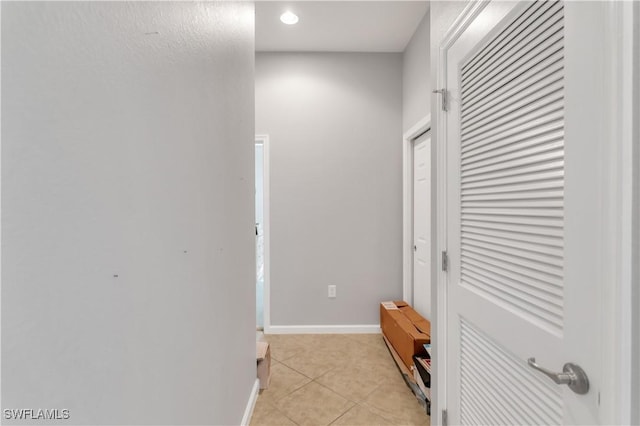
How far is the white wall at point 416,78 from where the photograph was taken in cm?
220

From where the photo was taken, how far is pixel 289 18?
227 cm

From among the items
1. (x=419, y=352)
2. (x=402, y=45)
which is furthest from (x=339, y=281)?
(x=402, y=45)

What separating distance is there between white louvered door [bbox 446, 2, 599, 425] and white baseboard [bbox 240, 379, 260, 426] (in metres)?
1.04

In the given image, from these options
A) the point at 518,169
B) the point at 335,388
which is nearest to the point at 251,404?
the point at 335,388

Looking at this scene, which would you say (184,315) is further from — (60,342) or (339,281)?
(339,281)

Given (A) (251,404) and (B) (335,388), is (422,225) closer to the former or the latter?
(B) (335,388)

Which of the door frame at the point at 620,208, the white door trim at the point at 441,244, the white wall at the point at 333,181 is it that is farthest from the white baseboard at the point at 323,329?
the door frame at the point at 620,208

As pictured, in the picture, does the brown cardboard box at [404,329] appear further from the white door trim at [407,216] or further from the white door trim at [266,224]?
the white door trim at [266,224]

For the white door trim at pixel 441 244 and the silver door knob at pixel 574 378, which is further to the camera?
the white door trim at pixel 441 244

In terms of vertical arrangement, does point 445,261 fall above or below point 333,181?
below

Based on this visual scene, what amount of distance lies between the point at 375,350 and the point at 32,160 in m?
2.56

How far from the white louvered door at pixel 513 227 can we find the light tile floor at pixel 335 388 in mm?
612

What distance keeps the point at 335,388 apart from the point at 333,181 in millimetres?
1760

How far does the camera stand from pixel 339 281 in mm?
2809
